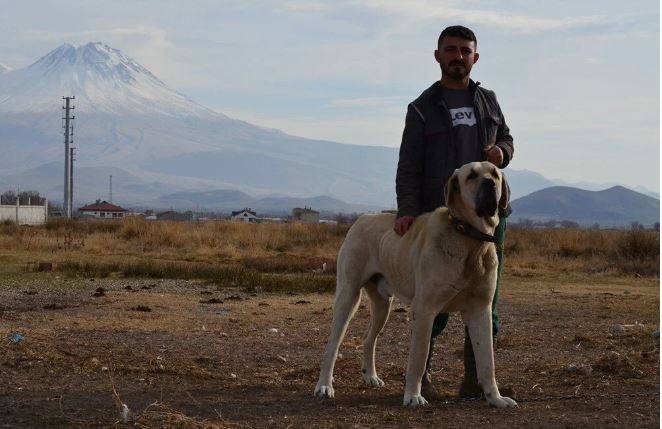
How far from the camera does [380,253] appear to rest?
6957 mm

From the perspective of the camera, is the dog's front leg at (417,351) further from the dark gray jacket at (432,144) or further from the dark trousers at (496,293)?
the dark gray jacket at (432,144)

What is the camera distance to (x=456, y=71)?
22.4 ft

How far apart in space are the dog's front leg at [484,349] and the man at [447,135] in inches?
12.6

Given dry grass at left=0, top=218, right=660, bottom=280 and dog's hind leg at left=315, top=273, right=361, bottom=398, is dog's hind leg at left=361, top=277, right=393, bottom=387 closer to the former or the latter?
dog's hind leg at left=315, top=273, right=361, bottom=398

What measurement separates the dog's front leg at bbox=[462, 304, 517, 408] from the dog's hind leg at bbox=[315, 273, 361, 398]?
86 cm

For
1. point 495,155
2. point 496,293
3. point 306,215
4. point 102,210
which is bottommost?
point 102,210

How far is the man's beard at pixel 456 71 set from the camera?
269 inches

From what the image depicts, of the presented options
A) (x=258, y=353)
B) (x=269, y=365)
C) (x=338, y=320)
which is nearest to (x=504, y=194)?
(x=338, y=320)

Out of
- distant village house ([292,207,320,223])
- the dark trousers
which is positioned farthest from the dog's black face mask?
distant village house ([292,207,320,223])

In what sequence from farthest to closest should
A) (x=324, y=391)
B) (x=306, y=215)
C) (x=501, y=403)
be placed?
(x=306, y=215), (x=324, y=391), (x=501, y=403)

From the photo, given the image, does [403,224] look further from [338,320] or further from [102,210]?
[102,210]

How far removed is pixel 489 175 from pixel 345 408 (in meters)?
1.75

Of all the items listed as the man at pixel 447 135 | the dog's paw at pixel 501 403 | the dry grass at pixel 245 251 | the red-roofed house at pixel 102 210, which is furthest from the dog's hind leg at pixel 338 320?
the red-roofed house at pixel 102 210

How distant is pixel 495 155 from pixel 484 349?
47.2 inches
